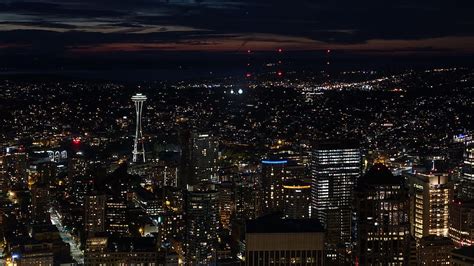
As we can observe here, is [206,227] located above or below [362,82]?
below

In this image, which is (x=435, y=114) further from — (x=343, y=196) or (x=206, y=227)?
(x=206, y=227)

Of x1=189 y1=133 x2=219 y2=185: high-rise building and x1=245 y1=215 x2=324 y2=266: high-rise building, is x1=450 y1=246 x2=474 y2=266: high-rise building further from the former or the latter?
x1=189 y1=133 x2=219 y2=185: high-rise building

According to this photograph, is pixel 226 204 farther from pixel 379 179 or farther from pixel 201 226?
pixel 379 179

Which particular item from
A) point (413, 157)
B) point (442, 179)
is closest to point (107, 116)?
point (413, 157)

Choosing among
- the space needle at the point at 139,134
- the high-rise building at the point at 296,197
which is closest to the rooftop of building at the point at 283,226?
the high-rise building at the point at 296,197

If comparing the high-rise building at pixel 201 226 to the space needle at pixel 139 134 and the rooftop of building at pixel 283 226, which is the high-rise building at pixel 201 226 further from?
the space needle at pixel 139 134

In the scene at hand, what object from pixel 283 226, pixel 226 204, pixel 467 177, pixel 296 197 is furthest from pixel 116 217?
pixel 283 226
